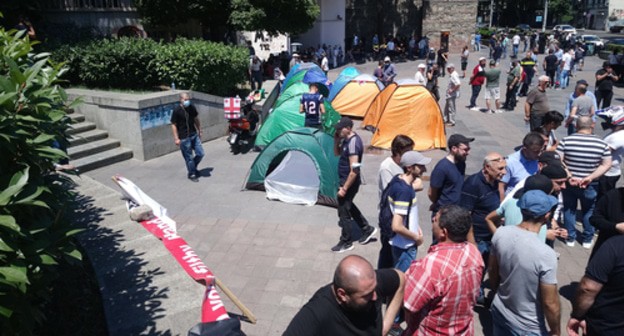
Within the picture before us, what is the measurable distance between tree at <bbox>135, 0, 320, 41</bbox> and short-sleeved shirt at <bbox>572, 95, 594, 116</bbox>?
42.5 ft

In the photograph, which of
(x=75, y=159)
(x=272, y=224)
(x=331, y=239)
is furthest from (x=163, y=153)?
(x=331, y=239)

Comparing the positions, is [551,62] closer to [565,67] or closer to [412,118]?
[565,67]

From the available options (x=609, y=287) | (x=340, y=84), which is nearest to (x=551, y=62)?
(x=340, y=84)

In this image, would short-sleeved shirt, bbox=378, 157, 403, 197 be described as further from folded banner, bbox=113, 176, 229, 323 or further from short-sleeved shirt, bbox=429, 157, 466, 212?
folded banner, bbox=113, 176, 229, 323

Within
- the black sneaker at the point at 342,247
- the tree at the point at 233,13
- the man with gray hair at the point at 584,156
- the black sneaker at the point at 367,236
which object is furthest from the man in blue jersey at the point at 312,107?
the tree at the point at 233,13

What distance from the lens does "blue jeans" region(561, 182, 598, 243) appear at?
6645mm

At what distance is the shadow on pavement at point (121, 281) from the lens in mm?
4457

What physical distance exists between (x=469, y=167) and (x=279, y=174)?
4.36 meters

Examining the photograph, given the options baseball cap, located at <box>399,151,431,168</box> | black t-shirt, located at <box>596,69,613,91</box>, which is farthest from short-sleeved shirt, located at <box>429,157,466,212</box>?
black t-shirt, located at <box>596,69,613,91</box>

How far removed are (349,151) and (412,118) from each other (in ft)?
19.0

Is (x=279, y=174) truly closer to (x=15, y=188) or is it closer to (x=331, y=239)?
(x=331, y=239)

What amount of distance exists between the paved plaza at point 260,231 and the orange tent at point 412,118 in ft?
1.48

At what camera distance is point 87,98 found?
11641 millimetres

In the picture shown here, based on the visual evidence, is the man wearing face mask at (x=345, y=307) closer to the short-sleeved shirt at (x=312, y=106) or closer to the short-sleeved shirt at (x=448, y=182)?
the short-sleeved shirt at (x=448, y=182)
